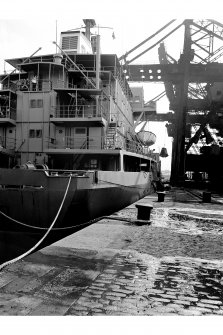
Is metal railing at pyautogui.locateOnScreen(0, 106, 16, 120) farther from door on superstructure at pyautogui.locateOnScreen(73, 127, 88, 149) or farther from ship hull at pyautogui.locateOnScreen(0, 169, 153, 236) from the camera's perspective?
ship hull at pyautogui.locateOnScreen(0, 169, 153, 236)

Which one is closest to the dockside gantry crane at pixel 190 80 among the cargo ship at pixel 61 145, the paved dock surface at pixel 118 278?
the cargo ship at pixel 61 145

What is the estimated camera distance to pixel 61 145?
1675 cm

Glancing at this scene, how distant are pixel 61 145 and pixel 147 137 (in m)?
14.6

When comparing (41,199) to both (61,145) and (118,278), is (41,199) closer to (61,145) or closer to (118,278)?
(61,145)

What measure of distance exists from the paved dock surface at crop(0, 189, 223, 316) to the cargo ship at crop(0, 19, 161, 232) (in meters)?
4.55

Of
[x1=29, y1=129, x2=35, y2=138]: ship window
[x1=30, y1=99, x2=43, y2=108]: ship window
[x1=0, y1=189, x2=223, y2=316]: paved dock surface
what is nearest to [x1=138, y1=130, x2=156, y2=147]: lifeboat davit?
[x1=30, y1=99, x2=43, y2=108]: ship window

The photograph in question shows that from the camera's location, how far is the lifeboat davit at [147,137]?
96.5 feet

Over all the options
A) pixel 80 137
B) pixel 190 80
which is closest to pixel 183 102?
pixel 190 80

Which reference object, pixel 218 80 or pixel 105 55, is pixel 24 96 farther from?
pixel 218 80

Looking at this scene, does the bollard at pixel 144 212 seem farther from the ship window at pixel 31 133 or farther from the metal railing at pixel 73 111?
the ship window at pixel 31 133

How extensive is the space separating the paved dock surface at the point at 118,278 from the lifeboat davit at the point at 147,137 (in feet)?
76.0
